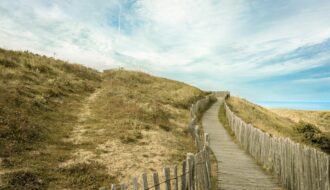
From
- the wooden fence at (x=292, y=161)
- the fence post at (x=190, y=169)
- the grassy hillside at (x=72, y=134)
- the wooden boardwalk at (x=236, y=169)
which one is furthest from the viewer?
the wooden boardwalk at (x=236, y=169)

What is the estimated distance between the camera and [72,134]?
52.4ft

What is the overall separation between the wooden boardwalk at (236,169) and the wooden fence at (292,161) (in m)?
0.44

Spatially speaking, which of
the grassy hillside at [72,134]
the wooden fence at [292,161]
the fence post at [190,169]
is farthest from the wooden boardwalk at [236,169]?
the fence post at [190,169]

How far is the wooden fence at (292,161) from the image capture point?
8422 mm

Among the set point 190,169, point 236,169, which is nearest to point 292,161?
point 236,169

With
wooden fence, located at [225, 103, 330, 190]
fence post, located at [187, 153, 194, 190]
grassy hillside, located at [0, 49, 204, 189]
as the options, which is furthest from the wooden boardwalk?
fence post, located at [187, 153, 194, 190]

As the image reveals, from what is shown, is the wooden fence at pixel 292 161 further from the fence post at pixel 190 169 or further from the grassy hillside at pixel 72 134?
the grassy hillside at pixel 72 134

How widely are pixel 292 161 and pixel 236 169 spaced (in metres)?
3.40

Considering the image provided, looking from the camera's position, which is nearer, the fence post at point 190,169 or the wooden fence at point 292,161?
the fence post at point 190,169

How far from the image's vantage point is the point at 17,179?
9.91 metres

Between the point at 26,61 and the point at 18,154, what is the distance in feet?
65.8

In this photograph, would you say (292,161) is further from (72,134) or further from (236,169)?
(72,134)

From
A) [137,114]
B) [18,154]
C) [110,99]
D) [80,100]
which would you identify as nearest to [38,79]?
[80,100]

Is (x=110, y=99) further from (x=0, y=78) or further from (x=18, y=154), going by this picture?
(x=18, y=154)
